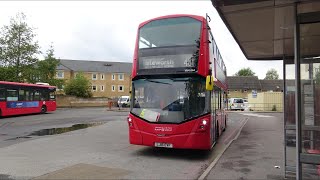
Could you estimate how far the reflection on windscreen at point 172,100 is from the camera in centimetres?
1006

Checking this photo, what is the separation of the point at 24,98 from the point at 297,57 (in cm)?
2845

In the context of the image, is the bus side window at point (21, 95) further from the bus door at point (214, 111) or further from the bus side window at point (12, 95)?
the bus door at point (214, 111)

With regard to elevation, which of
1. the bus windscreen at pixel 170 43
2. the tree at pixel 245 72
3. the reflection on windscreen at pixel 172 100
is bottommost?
the reflection on windscreen at pixel 172 100

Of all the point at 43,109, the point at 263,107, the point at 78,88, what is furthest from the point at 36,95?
the point at 78,88

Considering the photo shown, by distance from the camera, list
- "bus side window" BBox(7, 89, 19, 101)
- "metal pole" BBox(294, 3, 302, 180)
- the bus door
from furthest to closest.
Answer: "bus side window" BBox(7, 89, 19, 101) < the bus door < "metal pole" BBox(294, 3, 302, 180)

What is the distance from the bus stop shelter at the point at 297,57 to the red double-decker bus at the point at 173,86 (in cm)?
200

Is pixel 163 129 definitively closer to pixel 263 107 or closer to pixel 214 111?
pixel 214 111

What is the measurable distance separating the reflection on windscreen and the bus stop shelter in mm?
2339

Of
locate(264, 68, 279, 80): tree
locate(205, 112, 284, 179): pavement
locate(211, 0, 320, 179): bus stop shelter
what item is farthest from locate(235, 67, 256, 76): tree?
locate(211, 0, 320, 179): bus stop shelter

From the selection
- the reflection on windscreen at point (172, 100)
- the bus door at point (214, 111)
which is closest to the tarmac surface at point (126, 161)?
the bus door at point (214, 111)

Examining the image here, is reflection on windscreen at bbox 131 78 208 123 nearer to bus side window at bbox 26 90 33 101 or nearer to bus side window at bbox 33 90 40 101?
bus side window at bbox 26 90 33 101

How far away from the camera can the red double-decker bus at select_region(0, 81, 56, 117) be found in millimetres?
27703

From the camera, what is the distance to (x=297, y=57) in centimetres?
608

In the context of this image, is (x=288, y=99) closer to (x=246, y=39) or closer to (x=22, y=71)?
(x=246, y=39)
